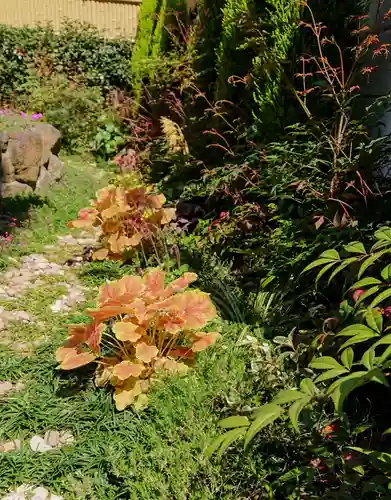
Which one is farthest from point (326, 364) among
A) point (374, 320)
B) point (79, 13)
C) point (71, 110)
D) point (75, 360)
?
point (79, 13)

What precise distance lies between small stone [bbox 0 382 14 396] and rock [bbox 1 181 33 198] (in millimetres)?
3488

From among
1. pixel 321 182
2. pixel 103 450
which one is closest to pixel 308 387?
pixel 103 450

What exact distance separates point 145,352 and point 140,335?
0.08 metres

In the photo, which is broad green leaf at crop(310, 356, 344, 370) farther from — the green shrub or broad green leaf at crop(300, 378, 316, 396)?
the green shrub

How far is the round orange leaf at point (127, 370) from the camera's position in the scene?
8.31 ft

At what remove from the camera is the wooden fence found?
33.1 feet

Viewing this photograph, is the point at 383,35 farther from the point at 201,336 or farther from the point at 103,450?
the point at 103,450

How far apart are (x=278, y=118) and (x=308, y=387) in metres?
2.89

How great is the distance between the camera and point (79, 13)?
10195 millimetres

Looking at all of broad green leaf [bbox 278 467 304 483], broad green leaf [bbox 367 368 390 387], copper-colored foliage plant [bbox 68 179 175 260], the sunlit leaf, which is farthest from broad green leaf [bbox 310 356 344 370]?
copper-colored foliage plant [bbox 68 179 175 260]

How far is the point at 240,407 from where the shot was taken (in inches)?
92.0

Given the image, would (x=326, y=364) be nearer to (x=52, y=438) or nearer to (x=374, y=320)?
(x=374, y=320)

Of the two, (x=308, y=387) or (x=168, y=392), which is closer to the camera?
(x=308, y=387)

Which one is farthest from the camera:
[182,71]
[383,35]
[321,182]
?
[182,71]
